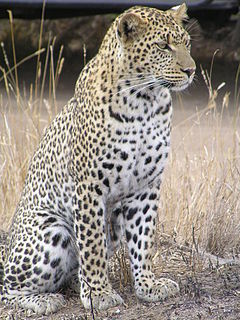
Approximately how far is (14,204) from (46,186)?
177cm

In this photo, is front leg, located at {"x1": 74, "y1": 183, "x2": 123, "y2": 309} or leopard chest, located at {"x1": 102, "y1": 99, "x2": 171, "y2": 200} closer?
leopard chest, located at {"x1": 102, "y1": 99, "x2": 171, "y2": 200}

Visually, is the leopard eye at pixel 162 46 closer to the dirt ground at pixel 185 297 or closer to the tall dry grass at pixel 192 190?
the dirt ground at pixel 185 297

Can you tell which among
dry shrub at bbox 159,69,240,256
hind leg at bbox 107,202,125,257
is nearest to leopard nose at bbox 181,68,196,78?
hind leg at bbox 107,202,125,257

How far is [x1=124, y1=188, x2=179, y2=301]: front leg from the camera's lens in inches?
191

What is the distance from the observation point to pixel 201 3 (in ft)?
38.5

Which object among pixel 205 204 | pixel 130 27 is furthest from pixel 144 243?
pixel 205 204

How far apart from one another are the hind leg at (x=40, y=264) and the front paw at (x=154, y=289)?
44cm

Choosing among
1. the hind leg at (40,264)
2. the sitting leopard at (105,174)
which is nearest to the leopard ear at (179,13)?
the sitting leopard at (105,174)

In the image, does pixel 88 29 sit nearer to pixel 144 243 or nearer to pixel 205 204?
pixel 205 204

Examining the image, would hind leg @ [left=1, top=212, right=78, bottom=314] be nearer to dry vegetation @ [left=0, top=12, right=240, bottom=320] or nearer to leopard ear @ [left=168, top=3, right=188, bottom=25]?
dry vegetation @ [left=0, top=12, right=240, bottom=320]

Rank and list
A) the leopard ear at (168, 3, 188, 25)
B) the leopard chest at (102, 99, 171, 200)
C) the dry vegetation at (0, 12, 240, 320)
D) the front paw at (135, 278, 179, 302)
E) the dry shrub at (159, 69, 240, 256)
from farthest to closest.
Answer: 1. the dry shrub at (159, 69, 240, 256)
2. the front paw at (135, 278, 179, 302)
3. the dry vegetation at (0, 12, 240, 320)
4. the leopard ear at (168, 3, 188, 25)
5. the leopard chest at (102, 99, 171, 200)

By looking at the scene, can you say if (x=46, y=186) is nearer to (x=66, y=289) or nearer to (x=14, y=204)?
(x=66, y=289)

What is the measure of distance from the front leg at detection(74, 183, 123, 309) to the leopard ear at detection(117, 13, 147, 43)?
2.81ft

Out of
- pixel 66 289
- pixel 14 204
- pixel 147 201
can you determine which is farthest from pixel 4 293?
pixel 14 204
